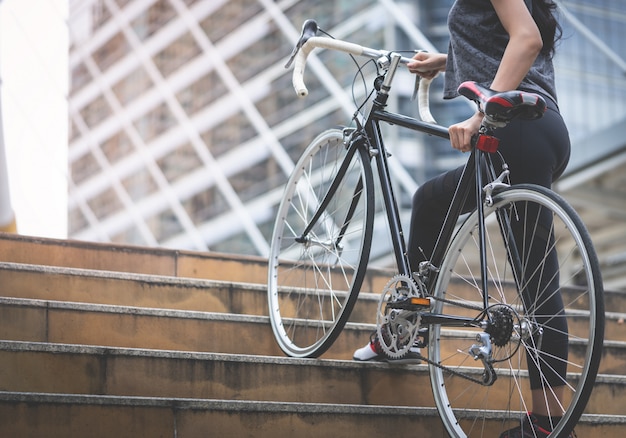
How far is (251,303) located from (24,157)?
788 inches

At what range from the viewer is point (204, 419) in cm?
284

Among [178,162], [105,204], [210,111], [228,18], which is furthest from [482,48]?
[105,204]

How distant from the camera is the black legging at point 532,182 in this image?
273 centimetres

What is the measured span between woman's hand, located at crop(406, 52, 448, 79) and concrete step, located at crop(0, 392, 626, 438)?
51.8 inches

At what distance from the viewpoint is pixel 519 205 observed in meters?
2.79

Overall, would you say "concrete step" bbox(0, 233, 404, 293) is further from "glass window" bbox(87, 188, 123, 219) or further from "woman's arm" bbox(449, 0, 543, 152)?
"glass window" bbox(87, 188, 123, 219)

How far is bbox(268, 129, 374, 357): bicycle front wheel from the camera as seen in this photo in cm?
368

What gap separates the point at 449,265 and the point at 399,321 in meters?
0.25

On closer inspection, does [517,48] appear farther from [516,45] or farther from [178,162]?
[178,162]

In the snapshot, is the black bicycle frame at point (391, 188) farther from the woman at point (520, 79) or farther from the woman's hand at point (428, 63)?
the woman's hand at point (428, 63)

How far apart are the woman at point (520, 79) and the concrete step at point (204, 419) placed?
440 mm

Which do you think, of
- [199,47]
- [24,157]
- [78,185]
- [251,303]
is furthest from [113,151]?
[251,303]

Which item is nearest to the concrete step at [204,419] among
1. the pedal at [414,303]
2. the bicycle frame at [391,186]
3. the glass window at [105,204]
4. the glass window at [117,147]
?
the pedal at [414,303]

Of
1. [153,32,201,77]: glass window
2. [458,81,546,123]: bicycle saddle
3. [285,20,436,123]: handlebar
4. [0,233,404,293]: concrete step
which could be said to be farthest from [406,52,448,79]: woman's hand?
[153,32,201,77]: glass window
